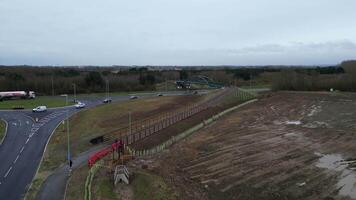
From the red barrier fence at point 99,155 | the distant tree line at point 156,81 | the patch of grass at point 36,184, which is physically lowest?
the patch of grass at point 36,184

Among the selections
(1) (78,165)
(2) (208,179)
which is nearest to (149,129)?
(1) (78,165)

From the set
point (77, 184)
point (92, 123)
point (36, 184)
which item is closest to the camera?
point (77, 184)

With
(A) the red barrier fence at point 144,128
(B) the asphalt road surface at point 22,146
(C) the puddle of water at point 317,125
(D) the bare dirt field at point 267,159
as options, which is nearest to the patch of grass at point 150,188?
(D) the bare dirt field at point 267,159

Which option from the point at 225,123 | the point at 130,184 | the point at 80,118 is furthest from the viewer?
the point at 80,118

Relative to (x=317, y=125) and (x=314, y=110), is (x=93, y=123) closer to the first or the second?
(x=317, y=125)

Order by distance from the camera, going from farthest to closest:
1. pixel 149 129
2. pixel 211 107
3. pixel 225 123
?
pixel 211 107, pixel 225 123, pixel 149 129

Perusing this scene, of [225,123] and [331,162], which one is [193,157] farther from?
[225,123]

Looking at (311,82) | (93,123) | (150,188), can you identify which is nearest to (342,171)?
(150,188)

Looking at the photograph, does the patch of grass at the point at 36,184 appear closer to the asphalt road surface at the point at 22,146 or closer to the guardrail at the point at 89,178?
the asphalt road surface at the point at 22,146
